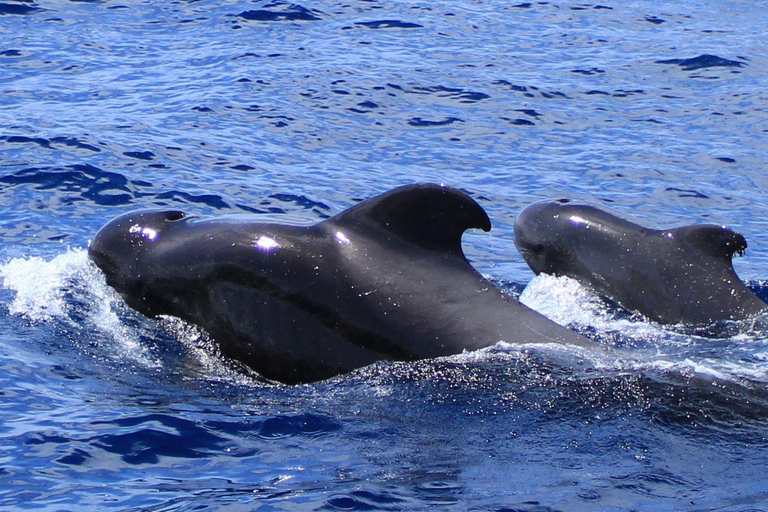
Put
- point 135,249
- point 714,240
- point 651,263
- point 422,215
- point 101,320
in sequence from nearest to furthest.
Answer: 1. point 422,215
2. point 135,249
3. point 101,320
4. point 714,240
5. point 651,263

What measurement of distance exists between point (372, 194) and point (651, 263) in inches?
263

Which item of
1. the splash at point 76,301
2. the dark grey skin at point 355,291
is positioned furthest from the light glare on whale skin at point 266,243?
the splash at point 76,301

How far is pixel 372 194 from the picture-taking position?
19.5m

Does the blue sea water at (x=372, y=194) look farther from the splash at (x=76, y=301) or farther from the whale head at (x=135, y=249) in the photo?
the whale head at (x=135, y=249)

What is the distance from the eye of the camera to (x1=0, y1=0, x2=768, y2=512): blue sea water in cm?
896

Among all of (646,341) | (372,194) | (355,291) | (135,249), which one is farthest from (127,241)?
(372,194)

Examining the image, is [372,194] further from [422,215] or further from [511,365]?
[511,365]

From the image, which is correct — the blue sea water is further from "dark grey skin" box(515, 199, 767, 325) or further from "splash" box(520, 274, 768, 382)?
"dark grey skin" box(515, 199, 767, 325)

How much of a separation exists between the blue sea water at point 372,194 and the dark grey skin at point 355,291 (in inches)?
9.2

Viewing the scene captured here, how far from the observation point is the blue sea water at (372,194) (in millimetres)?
8961

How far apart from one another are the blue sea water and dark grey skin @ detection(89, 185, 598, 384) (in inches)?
9.2

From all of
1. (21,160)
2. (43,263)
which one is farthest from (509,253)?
(21,160)

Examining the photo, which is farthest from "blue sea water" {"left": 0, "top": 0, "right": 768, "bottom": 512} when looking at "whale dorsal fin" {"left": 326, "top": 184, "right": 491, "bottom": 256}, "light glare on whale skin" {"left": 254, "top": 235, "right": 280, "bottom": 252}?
"whale dorsal fin" {"left": 326, "top": 184, "right": 491, "bottom": 256}

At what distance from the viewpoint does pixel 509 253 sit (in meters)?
17.5
